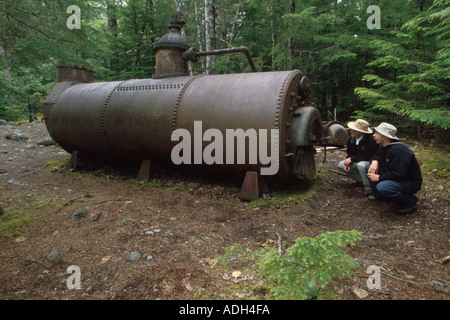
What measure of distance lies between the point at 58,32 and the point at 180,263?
5.11 metres

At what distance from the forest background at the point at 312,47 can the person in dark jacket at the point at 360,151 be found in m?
1.83

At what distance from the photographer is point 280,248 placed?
3166mm

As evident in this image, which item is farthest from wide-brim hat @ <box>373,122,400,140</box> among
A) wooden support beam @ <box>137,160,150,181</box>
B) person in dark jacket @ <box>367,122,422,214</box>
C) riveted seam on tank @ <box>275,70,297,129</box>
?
wooden support beam @ <box>137,160,150,181</box>

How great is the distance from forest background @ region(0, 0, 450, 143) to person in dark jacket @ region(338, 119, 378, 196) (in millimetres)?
1830

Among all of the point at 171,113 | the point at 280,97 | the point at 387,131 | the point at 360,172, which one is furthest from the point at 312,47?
the point at 171,113

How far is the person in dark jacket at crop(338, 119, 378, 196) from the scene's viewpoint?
4.84 meters

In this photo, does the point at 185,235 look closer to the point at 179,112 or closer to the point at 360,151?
the point at 179,112

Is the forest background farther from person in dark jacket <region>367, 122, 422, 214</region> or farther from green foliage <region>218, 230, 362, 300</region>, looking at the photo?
green foliage <region>218, 230, 362, 300</region>

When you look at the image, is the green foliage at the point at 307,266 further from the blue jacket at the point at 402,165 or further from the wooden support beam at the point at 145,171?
the wooden support beam at the point at 145,171

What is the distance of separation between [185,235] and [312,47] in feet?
33.3

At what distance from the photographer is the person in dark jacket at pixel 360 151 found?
4840 mm

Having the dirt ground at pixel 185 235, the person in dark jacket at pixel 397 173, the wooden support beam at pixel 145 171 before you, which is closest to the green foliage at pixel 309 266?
the dirt ground at pixel 185 235

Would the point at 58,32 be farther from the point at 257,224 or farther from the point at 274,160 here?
the point at 257,224
